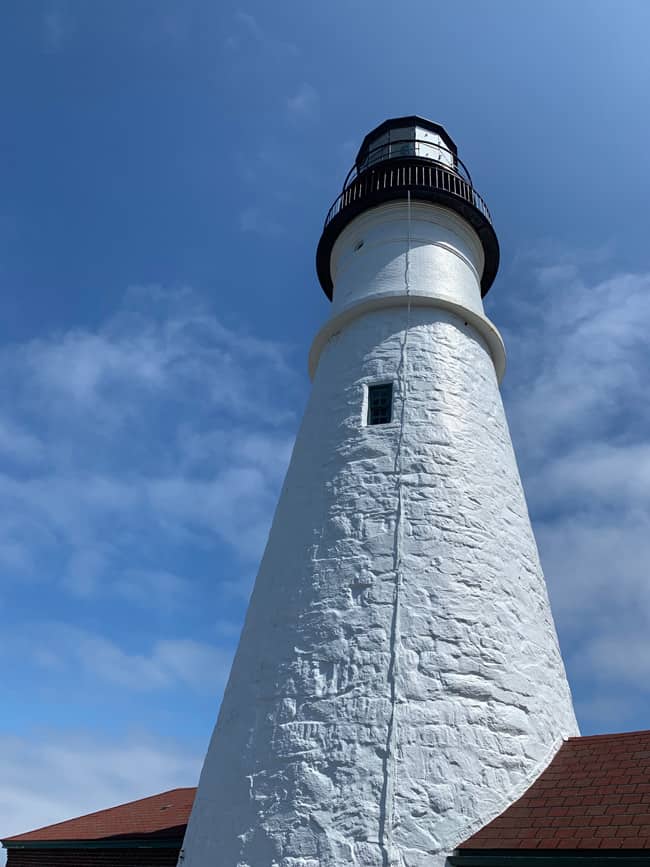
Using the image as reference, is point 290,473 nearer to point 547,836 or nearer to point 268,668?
point 268,668

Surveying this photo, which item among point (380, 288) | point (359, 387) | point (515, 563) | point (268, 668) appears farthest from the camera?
point (380, 288)

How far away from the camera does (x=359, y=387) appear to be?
9.03 meters

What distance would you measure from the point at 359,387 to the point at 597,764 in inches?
200

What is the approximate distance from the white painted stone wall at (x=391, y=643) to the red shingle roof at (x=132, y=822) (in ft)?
17.2

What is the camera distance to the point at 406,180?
11.6m

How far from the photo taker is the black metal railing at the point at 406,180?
455 inches

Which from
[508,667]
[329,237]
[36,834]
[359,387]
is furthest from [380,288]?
[36,834]

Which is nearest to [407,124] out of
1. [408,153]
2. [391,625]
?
[408,153]

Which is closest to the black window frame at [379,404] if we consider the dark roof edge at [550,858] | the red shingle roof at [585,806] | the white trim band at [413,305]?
the white trim band at [413,305]

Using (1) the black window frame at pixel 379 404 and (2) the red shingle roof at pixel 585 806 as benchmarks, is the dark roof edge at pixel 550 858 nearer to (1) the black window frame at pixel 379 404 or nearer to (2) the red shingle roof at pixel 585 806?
(2) the red shingle roof at pixel 585 806

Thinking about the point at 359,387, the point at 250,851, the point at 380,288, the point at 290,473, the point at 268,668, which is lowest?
the point at 250,851

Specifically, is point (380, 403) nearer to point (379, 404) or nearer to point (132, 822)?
point (379, 404)

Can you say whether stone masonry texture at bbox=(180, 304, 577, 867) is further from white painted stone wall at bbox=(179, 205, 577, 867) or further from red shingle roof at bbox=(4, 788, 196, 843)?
red shingle roof at bbox=(4, 788, 196, 843)

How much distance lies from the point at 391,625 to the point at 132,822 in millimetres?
8827
